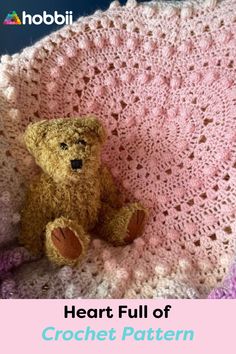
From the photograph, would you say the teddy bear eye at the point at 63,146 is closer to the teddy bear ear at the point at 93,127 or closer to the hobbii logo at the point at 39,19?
the teddy bear ear at the point at 93,127

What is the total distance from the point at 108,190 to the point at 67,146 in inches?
6.5

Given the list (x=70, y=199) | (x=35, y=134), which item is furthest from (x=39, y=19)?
(x=70, y=199)

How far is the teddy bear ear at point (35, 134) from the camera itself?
96cm

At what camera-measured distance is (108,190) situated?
1.05m

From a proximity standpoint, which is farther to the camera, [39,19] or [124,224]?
[39,19]

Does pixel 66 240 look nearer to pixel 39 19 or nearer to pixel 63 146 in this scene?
pixel 63 146

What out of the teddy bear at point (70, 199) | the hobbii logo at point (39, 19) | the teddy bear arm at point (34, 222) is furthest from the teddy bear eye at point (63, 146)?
the hobbii logo at point (39, 19)

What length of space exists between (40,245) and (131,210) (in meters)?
0.20

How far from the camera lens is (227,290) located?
866mm

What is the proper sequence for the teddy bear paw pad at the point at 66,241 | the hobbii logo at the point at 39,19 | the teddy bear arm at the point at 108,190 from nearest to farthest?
the teddy bear paw pad at the point at 66,241 < the teddy bear arm at the point at 108,190 < the hobbii logo at the point at 39,19

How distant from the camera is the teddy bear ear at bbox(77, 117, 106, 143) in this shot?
96 cm

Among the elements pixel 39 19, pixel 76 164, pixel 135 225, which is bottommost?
pixel 135 225

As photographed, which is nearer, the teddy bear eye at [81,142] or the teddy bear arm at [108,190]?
the teddy bear eye at [81,142]
